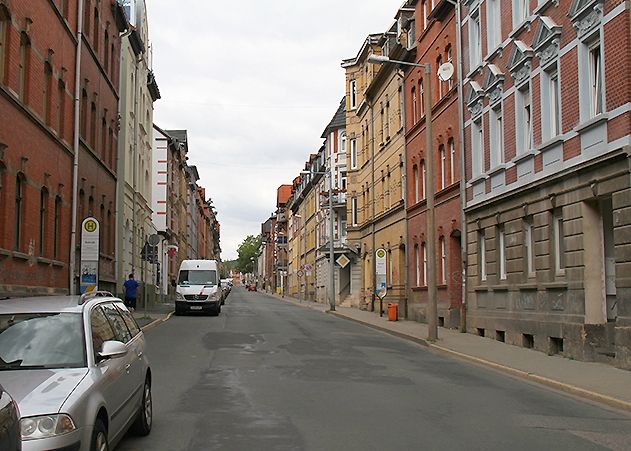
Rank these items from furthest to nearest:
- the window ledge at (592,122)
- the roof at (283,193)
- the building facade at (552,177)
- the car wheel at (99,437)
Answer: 1. the roof at (283,193)
2. the window ledge at (592,122)
3. the building facade at (552,177)
4. the car wheel at (99,437)

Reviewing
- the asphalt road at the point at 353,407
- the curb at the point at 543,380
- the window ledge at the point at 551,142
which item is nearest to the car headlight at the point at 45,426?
the asphalt road at the point at 353,407

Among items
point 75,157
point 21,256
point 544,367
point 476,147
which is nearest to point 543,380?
point 544,367

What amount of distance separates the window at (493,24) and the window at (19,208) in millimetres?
13474

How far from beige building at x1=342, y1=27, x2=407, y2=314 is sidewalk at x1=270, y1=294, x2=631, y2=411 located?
13.1m

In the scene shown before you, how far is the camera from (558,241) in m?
18.3

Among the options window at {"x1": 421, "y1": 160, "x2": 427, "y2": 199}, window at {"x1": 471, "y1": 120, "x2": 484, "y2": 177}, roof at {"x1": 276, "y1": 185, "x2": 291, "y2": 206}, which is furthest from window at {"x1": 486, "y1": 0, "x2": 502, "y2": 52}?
roof at {"x1": 276, "y1": 185, "x2": 291, "y2": 206}

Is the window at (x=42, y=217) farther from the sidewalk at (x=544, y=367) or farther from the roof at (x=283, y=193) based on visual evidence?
the roof at (x=283, y=193)

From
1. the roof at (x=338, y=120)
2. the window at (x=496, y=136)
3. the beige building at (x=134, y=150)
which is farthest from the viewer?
the roof at (x=338, y=120)

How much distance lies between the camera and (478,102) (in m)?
23.8

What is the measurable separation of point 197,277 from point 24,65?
56.5 feet

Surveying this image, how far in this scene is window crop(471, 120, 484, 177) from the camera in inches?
944

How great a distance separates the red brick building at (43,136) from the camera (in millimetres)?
18719

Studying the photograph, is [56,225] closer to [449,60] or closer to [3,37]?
[3,37]

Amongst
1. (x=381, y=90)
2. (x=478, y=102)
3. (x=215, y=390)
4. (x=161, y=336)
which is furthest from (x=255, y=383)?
(x=381, y=90)
